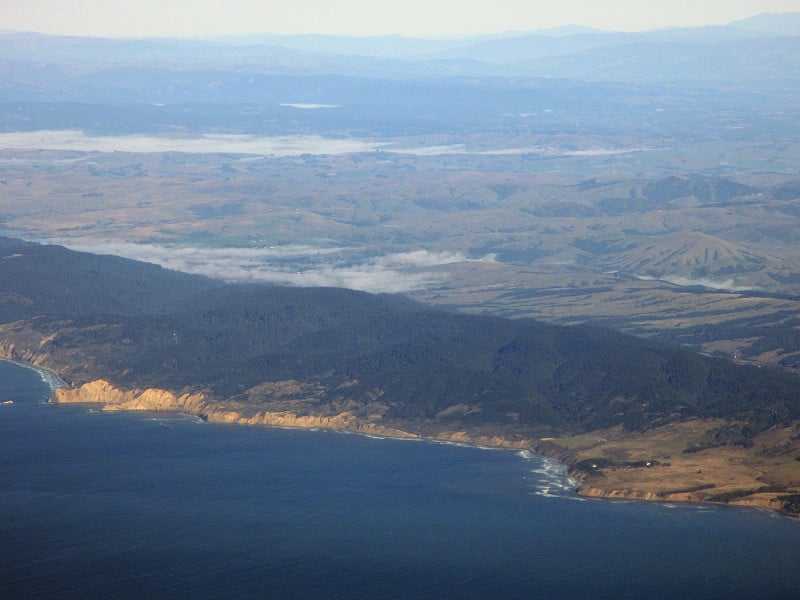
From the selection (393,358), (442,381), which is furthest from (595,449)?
(393,358)

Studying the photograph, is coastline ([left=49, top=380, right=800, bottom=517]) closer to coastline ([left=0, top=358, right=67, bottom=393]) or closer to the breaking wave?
the breaking wave

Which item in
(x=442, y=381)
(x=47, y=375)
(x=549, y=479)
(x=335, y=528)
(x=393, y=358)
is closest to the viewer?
(x=335, y=528)

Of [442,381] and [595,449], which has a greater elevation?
[442,381]

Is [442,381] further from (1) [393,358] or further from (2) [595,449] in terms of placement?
(2) [595,449]

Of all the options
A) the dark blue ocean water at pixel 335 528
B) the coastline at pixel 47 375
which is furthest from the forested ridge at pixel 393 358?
the dark blue ocean water at pixel 335 528

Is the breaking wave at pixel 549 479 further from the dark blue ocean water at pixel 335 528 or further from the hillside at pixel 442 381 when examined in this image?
the hillside at pixel 442 381

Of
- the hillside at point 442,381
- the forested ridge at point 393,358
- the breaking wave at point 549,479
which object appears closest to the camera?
the breaking wave at point 549,479

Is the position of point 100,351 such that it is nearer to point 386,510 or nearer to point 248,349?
point 248,349
